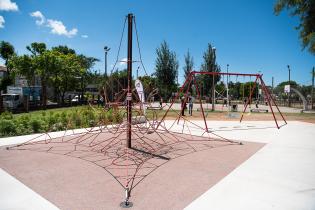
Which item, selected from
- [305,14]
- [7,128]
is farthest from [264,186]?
[305,14]

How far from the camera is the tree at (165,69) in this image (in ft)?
114

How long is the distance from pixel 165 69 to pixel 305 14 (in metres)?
19.9

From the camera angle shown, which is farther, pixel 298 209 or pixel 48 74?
pixel 48 74

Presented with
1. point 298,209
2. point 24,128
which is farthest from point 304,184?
point 24,128

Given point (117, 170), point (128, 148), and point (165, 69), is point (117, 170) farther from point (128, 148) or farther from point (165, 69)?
point (165, 69)

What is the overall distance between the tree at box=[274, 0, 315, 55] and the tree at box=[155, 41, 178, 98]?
730 inches

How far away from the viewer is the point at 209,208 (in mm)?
3580

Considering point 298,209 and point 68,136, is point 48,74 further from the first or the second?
point 298,209

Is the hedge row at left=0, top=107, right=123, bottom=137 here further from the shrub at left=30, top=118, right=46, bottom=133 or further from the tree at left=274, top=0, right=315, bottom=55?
the tree at left=274, top=0, right=315, bottom=55

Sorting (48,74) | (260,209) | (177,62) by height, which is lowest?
(260,209)

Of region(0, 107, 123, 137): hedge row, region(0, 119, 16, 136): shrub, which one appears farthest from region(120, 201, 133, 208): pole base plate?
region(0, 119, 16, 136): shrub

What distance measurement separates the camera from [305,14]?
16.8 metres

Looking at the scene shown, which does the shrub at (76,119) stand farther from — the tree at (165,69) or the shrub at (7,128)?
the tree at (165,69)

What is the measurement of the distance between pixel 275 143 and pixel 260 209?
5493mm
